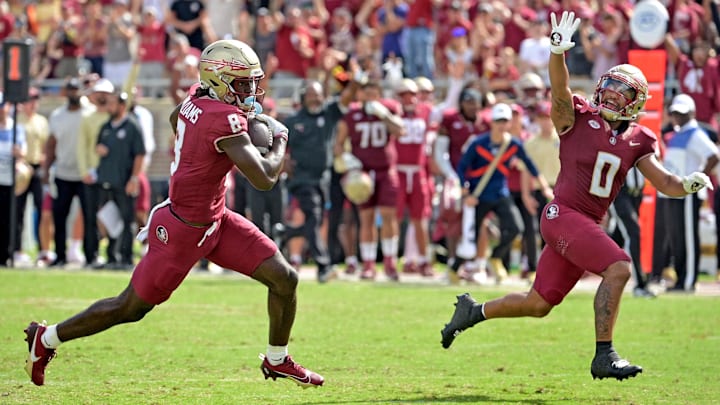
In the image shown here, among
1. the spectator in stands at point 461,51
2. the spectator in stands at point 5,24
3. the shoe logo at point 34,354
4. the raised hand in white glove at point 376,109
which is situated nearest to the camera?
the shoe logo at point 34,354

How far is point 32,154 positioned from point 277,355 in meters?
10.9

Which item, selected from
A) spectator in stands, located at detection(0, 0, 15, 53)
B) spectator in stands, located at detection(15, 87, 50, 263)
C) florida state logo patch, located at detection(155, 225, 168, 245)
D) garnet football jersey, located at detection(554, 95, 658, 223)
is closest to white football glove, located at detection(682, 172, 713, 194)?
garnet football jersey, located at detection(554, 95, 658, 223)

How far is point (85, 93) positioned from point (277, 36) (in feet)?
11.3

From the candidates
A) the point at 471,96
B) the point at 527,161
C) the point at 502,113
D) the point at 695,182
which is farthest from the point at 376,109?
the point at 695,182

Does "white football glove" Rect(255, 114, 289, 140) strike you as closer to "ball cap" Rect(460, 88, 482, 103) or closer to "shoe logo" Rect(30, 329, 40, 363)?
"shoe logo" Rect(30, 329, 40, 363)

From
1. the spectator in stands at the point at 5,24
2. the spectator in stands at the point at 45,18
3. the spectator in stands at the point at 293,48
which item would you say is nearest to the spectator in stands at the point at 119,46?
the spectator in stands at the point at 5,24

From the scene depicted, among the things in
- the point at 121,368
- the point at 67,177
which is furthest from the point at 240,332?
the point at 67,177

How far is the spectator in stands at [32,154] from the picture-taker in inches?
712

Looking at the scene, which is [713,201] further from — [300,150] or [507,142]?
[300,150]

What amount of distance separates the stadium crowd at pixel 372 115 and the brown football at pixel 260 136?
7.42m

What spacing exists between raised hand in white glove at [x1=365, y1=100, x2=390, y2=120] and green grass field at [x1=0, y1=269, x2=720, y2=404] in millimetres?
2441

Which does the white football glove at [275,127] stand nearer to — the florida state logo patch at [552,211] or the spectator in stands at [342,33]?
the florida state logo patch at [552,211]

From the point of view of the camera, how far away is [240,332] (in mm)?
11156

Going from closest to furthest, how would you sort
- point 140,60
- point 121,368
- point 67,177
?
1. point 121,368
2. point 67,177
3. point 140,60
